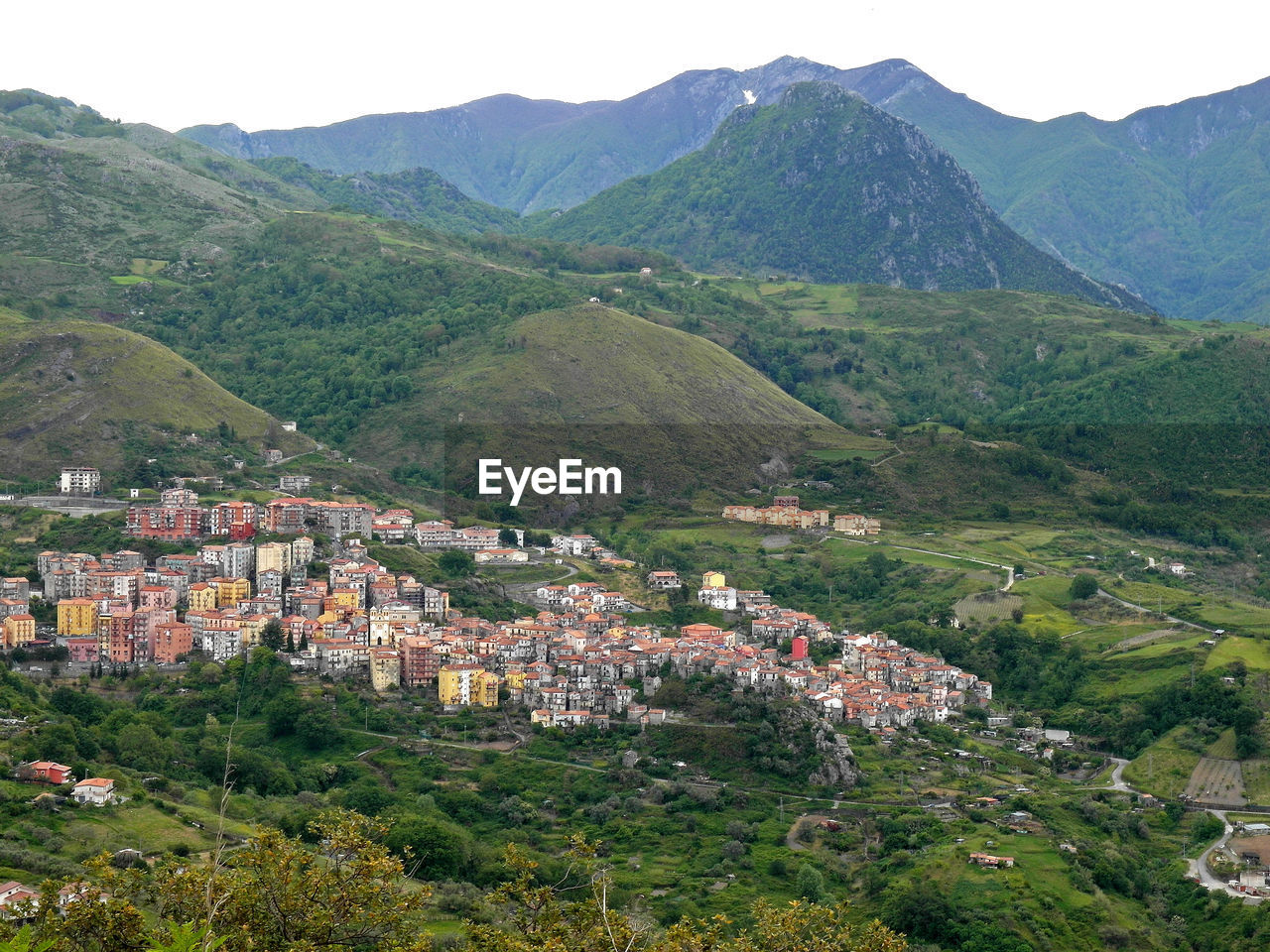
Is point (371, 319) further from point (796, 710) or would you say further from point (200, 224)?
point (796, 710)

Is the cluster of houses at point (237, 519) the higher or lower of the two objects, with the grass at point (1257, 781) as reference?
higher

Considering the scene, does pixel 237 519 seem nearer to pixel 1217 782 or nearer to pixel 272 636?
pixel 272 636

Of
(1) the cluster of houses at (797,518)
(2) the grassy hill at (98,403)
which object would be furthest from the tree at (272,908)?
(1) the cluster of houses at (797,518)

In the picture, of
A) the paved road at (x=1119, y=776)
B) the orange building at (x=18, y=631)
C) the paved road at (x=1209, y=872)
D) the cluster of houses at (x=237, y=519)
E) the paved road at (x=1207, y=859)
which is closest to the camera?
the paved road at (x=1209, y=872)

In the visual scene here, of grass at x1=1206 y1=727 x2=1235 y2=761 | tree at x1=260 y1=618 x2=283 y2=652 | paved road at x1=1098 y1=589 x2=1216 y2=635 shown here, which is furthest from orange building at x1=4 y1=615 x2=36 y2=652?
paved road at x1=1098 y1=589 x2=1216 y2=635

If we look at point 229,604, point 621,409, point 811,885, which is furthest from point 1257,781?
point 621,409

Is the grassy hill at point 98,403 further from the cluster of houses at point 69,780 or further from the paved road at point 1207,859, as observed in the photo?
the paved road at point 1207,859

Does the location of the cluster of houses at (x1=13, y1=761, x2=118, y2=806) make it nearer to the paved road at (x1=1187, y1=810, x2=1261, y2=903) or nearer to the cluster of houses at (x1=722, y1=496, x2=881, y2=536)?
the paved road at (x1=1187, y1=810, x2=1261, y2=903)
